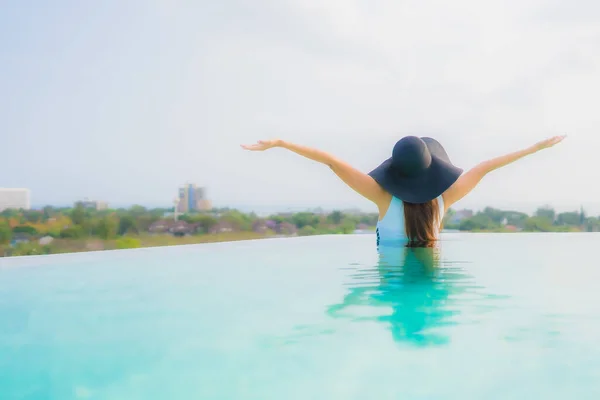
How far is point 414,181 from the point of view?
4.51 m

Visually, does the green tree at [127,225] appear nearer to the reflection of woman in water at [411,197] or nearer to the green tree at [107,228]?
the green tree at [107,228]

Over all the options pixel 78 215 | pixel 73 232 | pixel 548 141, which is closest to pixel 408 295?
pixel 548 141

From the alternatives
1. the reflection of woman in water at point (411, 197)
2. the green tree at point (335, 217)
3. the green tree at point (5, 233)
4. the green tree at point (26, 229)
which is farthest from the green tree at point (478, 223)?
the green tree at point (5, 233)

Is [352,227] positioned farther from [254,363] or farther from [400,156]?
[254,363]

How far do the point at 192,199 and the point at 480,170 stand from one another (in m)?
10.6

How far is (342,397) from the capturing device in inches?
70.0

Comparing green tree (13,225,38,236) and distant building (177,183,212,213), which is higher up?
distant building (177,183,212,213)

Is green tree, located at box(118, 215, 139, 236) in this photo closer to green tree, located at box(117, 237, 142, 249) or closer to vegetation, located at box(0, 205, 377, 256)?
vegetation, located at box(0, 205, 377, 256)

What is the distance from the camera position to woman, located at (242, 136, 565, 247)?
14.3 feet

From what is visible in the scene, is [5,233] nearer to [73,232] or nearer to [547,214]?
[73,232]

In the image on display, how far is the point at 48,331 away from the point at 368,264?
3.08 meters

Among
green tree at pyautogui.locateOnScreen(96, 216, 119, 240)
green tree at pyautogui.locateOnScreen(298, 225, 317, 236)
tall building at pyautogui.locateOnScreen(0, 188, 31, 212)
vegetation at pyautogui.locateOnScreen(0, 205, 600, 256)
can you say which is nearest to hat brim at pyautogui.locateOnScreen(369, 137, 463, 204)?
vegetation at pyautogui.locateOnScreen(0, 205, 600, 256)

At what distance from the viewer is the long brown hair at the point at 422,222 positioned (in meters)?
4.68

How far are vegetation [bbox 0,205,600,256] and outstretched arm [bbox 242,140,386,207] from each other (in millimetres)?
5949
